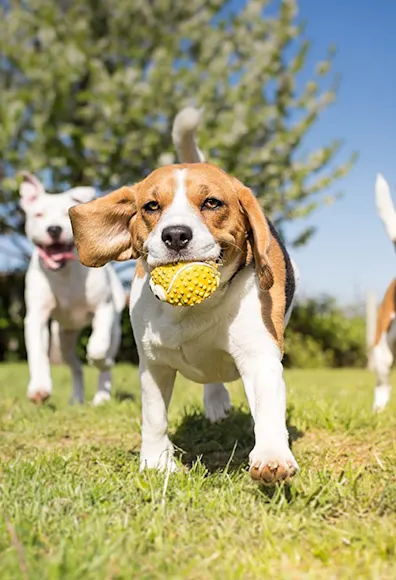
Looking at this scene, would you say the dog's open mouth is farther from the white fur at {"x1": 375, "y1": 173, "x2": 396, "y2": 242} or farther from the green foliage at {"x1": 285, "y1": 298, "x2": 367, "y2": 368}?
the green foliage at {"x1": 285, "y1": 298, "x2": 367, "y2": 368}

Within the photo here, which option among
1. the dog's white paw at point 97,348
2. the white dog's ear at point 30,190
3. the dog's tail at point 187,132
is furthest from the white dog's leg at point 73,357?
the dog's tail at point 187,132

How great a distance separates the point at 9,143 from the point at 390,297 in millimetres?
11738

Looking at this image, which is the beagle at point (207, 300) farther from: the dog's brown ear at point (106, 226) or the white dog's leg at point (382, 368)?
the white dog's leg at point (382, 368)

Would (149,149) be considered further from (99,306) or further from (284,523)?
(284,523)

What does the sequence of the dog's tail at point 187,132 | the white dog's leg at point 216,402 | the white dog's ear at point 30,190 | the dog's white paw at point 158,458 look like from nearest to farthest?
the dog's white paw at point 158,458
the dog's tail at point 187,132
the white dog's leg at point 216,402
the white dog's ear at point 30,190

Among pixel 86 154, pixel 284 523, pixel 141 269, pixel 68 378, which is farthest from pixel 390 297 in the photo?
pixel 86 154

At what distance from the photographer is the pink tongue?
579 cm

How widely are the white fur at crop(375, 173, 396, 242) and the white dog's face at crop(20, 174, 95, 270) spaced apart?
2581 millimetres

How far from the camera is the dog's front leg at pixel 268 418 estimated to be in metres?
2.51

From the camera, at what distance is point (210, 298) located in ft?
10.1

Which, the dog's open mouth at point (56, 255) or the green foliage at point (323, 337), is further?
the green foliage at point (323, 337)

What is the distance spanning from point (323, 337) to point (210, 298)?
1414cm

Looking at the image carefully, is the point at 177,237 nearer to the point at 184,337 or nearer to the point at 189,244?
the point at 189,244

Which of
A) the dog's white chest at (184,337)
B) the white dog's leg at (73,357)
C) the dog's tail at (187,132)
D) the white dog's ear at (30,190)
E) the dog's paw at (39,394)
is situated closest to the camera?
the dog's white chest at (184,337)
